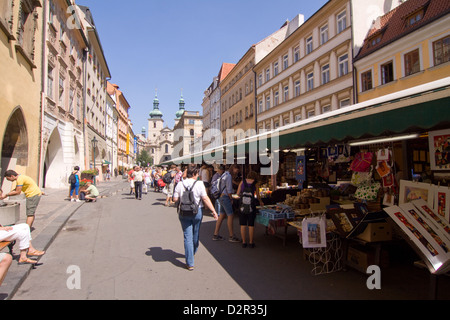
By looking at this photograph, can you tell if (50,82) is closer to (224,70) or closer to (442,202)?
(442,202)

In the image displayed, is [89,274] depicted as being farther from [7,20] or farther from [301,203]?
[7,20]

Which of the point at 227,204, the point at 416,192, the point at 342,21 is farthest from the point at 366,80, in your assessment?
the point at 416,192

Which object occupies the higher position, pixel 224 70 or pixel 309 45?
pixel 224 70

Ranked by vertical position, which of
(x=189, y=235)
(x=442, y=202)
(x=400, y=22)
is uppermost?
(x=400, y=22)

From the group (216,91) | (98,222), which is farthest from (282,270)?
(216,91)

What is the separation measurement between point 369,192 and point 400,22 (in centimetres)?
1638

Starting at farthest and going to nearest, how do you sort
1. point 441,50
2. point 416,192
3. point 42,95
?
point 42,95 < point 441,50 < point 416,192

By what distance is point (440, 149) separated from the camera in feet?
13.5

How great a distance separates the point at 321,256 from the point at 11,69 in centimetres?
1281

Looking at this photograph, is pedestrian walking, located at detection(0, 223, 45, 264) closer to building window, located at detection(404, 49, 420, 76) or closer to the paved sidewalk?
the paved sidewalk

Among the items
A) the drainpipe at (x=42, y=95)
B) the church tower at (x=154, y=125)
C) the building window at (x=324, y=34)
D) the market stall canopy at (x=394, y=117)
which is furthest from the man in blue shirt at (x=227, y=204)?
the church tower at (x=154, y=125)

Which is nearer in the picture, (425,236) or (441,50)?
(425,236)

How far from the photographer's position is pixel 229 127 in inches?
1661

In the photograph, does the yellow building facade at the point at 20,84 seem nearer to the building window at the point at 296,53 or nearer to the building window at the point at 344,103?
the building window at the point at 344,103
